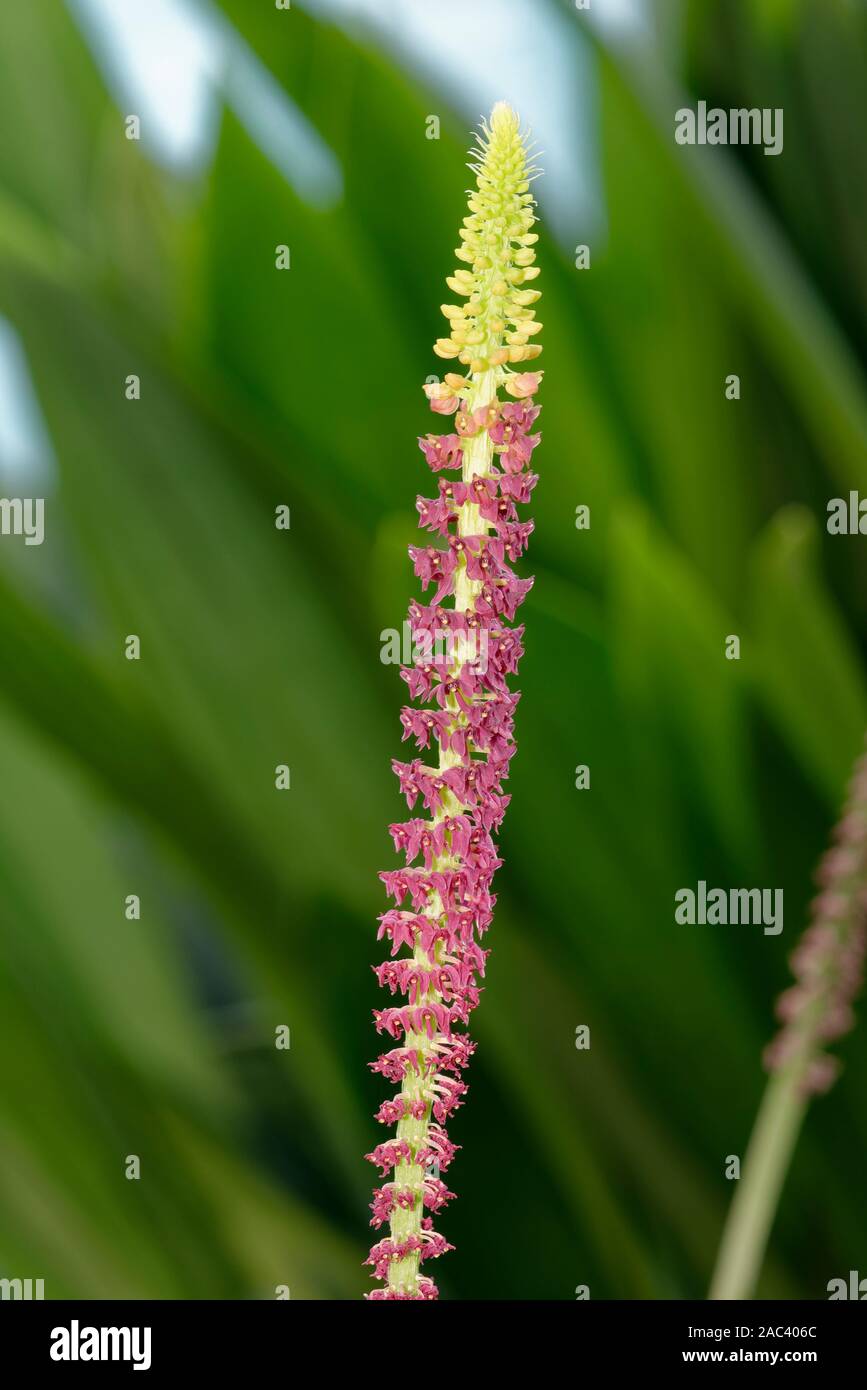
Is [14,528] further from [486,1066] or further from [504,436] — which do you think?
[504,436]

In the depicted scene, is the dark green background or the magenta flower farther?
the dark green background

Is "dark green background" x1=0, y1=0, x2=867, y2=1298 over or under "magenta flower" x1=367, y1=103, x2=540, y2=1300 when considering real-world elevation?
over

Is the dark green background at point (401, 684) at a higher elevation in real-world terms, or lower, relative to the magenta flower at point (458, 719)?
higher

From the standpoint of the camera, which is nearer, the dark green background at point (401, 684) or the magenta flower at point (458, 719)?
the magenta flower at point (458, 719)

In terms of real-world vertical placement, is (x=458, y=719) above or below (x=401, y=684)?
below
